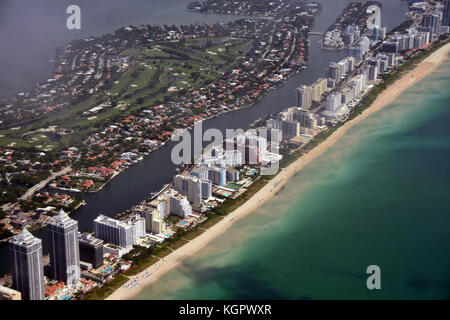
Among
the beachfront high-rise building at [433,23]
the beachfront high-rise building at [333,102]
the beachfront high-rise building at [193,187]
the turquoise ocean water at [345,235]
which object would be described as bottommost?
the turquoise ocean water at [345,235]

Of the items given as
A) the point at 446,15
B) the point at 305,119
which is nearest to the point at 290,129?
the point at 305,119

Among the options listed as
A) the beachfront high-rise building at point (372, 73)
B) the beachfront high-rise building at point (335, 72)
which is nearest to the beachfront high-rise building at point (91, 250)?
the beachfront high-rise building at point (335, 72)

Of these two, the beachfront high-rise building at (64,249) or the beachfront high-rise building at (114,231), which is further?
the beachfront high-rise building at (114,231)

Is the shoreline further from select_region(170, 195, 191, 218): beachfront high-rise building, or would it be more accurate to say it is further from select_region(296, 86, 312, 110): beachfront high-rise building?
select_region(296, 86, 312, 110): beachfront high-rise building

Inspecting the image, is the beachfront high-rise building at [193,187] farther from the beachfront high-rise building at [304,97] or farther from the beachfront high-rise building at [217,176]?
the beachfront high-rise building at [304,97]

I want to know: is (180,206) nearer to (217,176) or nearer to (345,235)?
(217,176)
